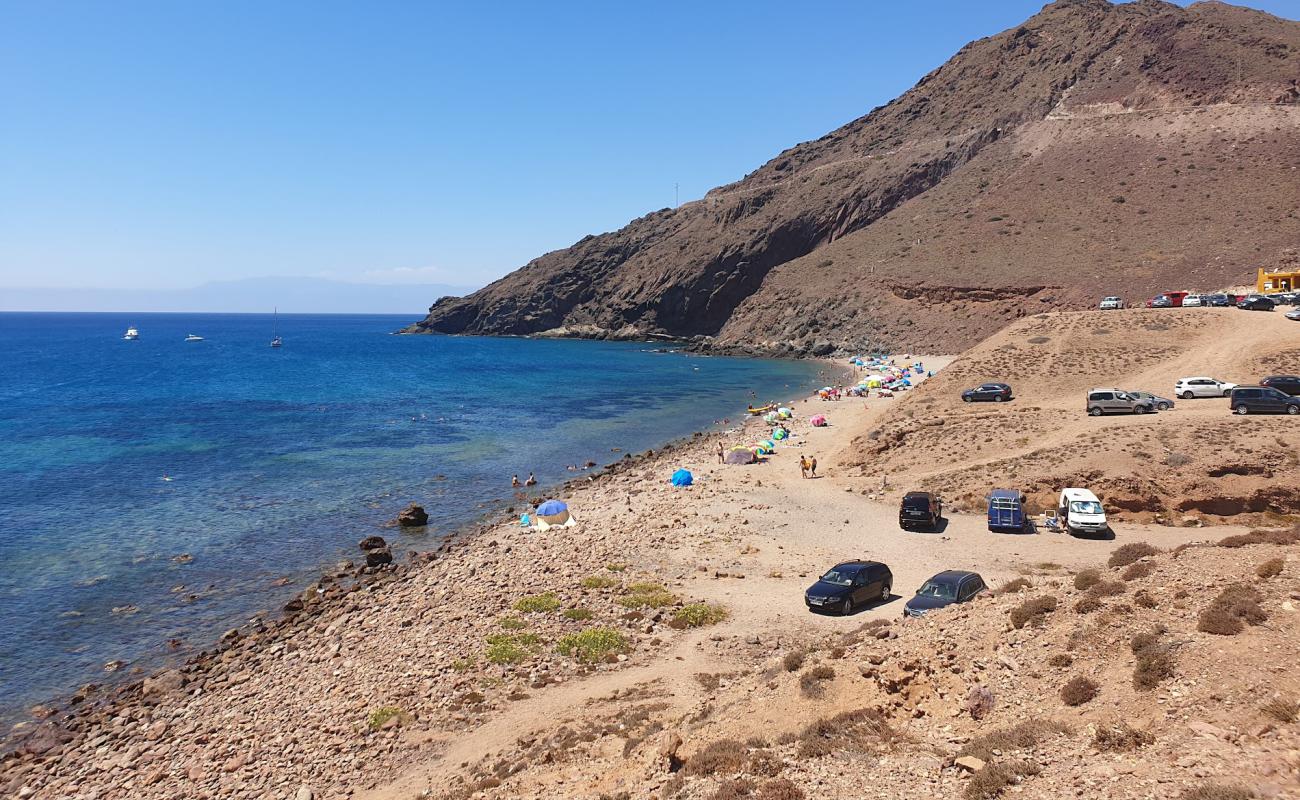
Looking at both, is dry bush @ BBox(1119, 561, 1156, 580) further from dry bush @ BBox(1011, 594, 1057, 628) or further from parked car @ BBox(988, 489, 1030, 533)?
parked car @ BBox(988, 489, 1030, 533)

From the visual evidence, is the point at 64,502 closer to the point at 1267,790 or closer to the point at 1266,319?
the point at 1267,790

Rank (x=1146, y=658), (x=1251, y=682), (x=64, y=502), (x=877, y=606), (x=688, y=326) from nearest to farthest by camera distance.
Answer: (x=1251, y=682), (x=1146, y=658), (x=877, y=606), (x=64, y=502), (x=688, y=326)

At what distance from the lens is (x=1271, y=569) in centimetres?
1283

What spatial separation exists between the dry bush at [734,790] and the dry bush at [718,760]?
0.44 metres

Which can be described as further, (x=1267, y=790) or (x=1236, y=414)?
(x=1236, y=414)

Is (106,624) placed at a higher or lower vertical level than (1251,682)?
lower

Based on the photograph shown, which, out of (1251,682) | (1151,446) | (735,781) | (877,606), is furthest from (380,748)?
(1151,446)

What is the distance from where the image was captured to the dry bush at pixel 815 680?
1341 cm

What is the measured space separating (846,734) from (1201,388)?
1382 inches

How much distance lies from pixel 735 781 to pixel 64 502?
44641 mm

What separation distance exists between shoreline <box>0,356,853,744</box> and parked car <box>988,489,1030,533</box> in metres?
21.4

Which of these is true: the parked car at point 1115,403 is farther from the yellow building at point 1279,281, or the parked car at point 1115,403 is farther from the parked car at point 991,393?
the yellow building at point 1279,281

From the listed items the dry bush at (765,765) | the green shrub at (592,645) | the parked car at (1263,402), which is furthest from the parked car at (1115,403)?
the dry bush at (765,765)

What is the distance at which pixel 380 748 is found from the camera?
15914 millimetres
